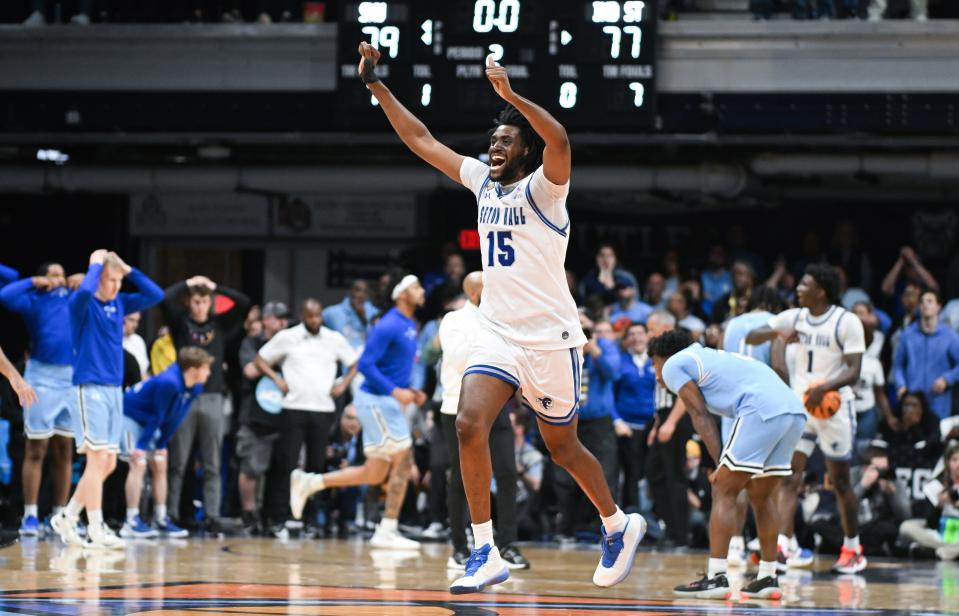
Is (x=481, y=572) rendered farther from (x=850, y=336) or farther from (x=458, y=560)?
(x=850, y=336)

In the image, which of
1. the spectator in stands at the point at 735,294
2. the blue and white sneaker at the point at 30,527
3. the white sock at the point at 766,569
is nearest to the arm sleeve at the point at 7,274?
the blue and white sneaker at the point at 30,527

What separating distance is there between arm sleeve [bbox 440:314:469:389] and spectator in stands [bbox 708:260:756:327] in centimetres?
431

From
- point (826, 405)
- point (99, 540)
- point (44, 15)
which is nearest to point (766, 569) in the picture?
point (826, 405)

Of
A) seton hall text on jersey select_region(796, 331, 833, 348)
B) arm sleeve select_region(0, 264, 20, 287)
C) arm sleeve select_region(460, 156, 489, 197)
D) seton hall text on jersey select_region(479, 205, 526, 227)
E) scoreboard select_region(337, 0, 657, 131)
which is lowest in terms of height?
seton hall text on jersey select_region(796, 331, 833, 348)

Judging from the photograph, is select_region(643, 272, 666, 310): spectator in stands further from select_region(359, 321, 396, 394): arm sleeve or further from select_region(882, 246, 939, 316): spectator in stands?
select_region(359, 321, 396, 394): arm sleeve

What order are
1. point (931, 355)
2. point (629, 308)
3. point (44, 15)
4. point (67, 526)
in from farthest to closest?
point (44, 15), point (629, 308), point (931, 355), point (67, 526)

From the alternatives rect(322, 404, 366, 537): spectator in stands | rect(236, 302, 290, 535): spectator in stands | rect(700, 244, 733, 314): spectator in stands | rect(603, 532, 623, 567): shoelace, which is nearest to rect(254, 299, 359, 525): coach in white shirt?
rect(236, 302, 290, 535): spectator in stands

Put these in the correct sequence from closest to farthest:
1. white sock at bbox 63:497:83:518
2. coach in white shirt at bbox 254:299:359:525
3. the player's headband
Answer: white sock at bbox 63:497:83:518 < the player's headband < coach in white shirt at bbox 254:299:359:525

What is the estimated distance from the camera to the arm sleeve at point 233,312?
45.8ft

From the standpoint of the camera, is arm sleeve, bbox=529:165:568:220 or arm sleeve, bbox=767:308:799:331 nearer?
arm sleeve, bbox=529:165:568:220

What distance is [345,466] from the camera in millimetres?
14961

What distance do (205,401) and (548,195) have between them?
25.3 ft

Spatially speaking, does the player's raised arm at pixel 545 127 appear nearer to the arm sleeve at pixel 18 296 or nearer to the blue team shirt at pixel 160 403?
the blue team shirt at pixel 160 403

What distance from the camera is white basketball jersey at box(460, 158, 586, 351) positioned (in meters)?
7.55
